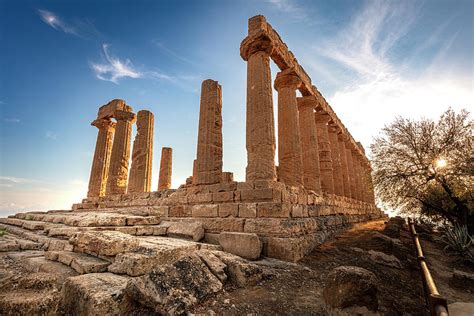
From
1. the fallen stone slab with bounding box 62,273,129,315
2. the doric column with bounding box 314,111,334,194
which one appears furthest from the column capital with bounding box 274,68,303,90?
the fallen stone slab with bounding box 62,273,129,315

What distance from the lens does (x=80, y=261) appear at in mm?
3725

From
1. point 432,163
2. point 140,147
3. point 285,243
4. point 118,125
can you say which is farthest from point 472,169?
point 118,125

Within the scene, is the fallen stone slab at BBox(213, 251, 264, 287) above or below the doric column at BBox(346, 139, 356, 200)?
below

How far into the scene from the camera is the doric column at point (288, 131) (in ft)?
30.3

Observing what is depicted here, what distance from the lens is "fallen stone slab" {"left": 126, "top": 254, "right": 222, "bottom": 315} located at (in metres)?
2.65

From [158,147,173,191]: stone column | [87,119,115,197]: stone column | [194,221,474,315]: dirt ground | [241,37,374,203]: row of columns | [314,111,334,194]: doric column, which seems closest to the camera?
[194,221,474,315]: dirt ground

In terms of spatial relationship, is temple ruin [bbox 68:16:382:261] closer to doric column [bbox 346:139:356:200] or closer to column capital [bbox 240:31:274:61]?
column capital [bbox 240:31:274:61]

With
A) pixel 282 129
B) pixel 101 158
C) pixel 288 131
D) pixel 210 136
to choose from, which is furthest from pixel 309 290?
pixel 101 158

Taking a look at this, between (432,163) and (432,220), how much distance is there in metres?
6.39

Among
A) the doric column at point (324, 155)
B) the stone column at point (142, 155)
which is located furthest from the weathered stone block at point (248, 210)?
the doric column at point (324, 155)

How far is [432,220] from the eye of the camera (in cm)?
1588

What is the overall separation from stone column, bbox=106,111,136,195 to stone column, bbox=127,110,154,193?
1.06 m

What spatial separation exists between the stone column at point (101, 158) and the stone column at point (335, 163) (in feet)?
47.7

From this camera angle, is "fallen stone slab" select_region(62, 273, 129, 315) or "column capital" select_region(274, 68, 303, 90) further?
"column capital" select_region(274, 68, 303, 90)
